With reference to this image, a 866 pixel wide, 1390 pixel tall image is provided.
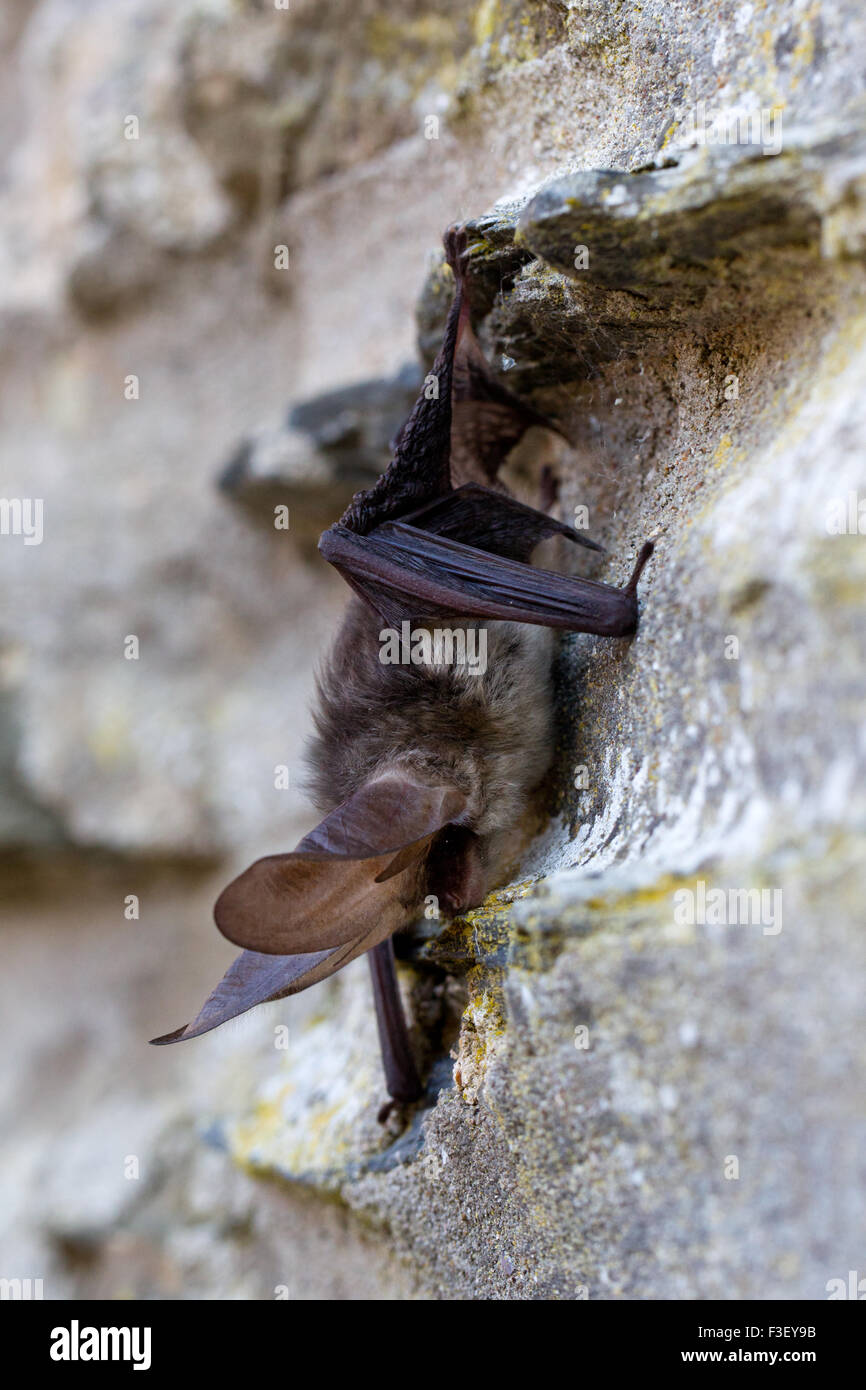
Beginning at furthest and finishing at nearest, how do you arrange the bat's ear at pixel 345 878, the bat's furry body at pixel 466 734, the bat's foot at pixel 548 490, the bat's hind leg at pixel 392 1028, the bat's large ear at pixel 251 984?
the bat's foot at pixel 548 490, the bat's hind leg at pixel 392 1028, the bat's furry body at pixel 466 734, the bat's large ear at pixel 251 984, the bat's ear at pixel 345 878

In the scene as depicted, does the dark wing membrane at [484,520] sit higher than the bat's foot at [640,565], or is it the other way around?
the dark wing membrane at [484,520]

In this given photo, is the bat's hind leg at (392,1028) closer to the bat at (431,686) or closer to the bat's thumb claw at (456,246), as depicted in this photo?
the bat at (431,686)

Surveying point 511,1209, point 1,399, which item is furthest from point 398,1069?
point 1,399

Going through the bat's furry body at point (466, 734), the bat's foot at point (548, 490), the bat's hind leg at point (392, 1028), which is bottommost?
the bat's hind leg at point (392, 1028)

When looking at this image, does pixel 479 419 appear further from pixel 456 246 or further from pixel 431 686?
pixel 431 686

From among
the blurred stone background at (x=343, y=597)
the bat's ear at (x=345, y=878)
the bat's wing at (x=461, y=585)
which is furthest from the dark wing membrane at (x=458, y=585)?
the bat's ear at (x=345, y=878)

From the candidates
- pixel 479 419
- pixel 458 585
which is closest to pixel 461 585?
pixel 458 585

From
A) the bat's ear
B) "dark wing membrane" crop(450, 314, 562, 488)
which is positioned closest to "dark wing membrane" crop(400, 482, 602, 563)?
"dark wing membrane" crop(450, 314, 562, 488)

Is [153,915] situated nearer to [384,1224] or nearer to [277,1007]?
[277,1007]
